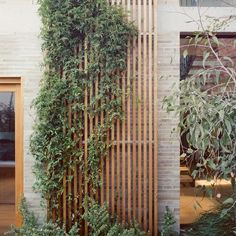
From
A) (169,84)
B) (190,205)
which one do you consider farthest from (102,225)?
Answer: (169,84)

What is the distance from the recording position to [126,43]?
6051mm

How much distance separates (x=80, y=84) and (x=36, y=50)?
90 centimetres

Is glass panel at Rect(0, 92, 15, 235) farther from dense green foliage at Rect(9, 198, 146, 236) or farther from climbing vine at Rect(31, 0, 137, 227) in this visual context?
dense green foliage at Rect(9, 198, 146, 236)

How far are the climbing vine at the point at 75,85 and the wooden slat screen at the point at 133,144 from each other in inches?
3.3

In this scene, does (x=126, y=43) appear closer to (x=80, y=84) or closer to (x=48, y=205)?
(x=80, y=84)

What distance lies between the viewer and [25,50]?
630 centimetres

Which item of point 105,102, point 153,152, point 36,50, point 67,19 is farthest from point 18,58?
point 153,152

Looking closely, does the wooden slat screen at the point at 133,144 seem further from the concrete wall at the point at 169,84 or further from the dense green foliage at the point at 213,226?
the dense green foliage at the point at 213,226

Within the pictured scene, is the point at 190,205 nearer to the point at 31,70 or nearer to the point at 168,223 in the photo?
the point at 168,223

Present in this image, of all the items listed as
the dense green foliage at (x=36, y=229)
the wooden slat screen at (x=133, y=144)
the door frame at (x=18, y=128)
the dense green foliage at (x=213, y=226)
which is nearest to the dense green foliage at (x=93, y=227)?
the dense green foliage at (x=36, y=229)

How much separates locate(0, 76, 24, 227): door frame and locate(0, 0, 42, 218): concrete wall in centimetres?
9

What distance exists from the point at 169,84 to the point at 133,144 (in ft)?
3.40

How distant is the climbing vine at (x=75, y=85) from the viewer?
5.89 meters

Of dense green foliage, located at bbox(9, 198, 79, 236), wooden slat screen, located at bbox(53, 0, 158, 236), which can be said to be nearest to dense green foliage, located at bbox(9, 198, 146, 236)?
dense green foliage, located at bbox(9, 198, 79, 236)
